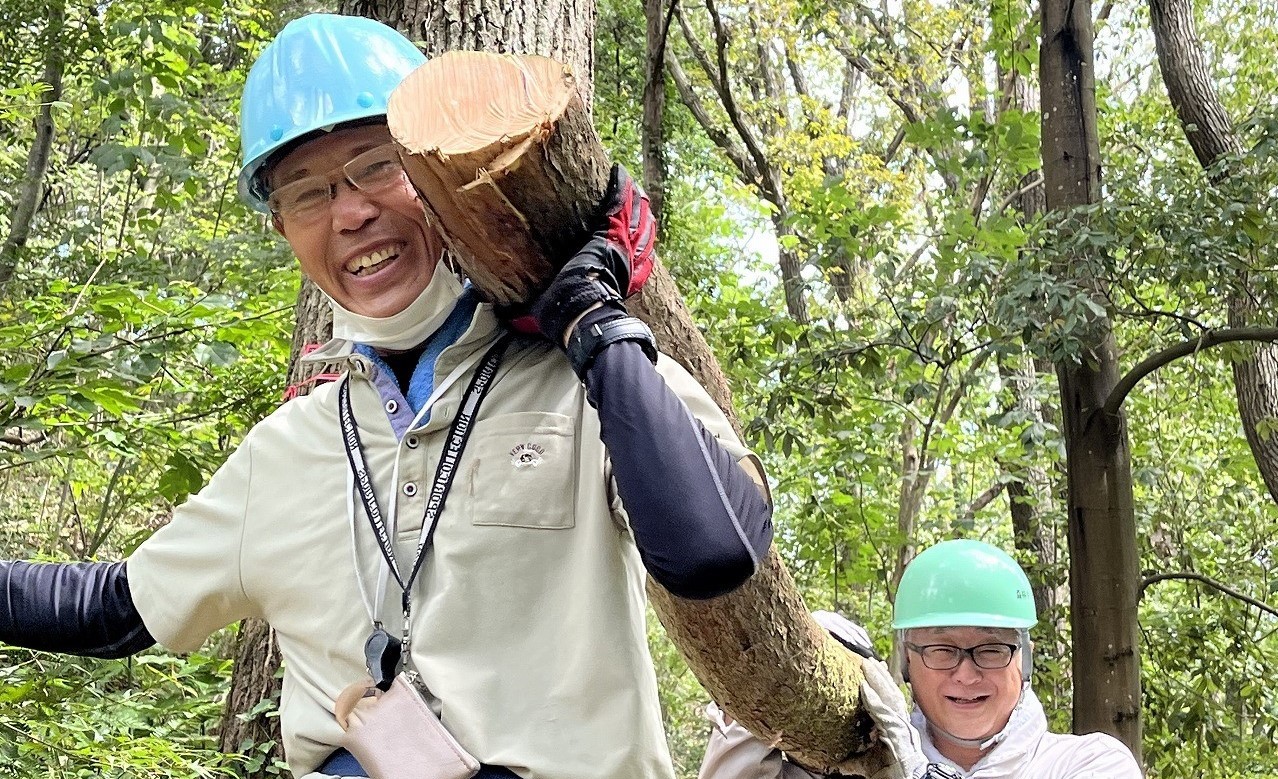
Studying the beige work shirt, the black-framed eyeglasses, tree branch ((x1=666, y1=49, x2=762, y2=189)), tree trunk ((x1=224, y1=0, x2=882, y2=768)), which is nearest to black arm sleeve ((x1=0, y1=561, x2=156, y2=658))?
the beige work shirt

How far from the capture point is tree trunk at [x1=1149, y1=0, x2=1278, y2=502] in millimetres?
7082

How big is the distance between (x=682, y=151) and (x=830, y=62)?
12.5 ft

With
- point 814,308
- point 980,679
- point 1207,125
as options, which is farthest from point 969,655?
point 814,308

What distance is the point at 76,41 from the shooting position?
16.6 ft

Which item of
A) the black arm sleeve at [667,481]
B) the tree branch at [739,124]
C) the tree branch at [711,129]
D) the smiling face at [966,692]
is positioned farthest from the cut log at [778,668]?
the tree branch at [711,129]

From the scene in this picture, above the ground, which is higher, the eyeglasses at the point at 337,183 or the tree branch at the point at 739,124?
the tree branch at the point at 739,124

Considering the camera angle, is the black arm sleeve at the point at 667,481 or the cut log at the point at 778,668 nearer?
the black arm sleeve at the point at 667,481

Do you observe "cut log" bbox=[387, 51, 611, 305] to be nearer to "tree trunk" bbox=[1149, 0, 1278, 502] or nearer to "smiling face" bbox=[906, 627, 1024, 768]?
"smiling face" bbox=[906, 627, 1024, 768]

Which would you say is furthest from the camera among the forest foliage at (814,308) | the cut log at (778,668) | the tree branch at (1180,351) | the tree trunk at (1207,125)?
the tree trunk at (1207,125)

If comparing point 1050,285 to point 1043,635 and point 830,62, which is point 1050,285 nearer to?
point 1043,635

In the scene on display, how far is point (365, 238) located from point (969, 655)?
236 cm

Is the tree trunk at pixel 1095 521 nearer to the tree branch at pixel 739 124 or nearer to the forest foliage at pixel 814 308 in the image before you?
the forest foliage at pixel 814 308

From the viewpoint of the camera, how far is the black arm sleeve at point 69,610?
1870 mm

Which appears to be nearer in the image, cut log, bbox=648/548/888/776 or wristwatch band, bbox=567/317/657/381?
wristwatch band, bbox=567/317/657/381
